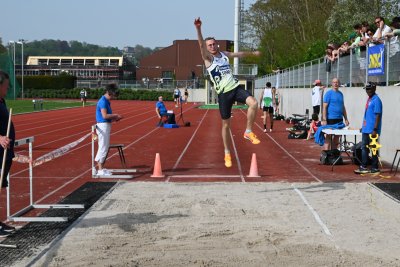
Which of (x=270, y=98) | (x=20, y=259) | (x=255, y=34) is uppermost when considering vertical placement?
(x=255, y=34)

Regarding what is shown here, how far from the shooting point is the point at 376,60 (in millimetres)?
14305

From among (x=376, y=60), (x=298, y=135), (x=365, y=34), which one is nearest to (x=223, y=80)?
(x=376, y=60)

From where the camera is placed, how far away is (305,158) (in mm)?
→ 14484

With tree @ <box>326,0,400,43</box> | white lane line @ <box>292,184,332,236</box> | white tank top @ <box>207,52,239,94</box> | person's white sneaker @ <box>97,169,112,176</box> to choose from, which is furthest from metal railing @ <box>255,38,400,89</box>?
person's white sneaker @ <box>97,169,112,176</box>

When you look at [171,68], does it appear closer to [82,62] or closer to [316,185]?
[82,62]

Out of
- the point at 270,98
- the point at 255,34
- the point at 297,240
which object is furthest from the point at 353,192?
the point at 255,34

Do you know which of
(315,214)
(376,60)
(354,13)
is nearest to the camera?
(315,214)

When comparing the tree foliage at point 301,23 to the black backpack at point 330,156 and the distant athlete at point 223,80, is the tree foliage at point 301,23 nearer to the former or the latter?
the black backpack at point 330,156

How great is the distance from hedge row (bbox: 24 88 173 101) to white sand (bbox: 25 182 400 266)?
65.7 meters

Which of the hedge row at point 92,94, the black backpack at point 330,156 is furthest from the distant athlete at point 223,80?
the hedge row at point 92,94

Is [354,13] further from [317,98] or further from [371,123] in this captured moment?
[371,123]

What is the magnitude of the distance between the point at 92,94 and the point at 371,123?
233 ft

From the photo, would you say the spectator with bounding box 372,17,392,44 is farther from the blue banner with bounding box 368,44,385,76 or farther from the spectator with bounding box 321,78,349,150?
the spectator with bounding box 321,78,349,150

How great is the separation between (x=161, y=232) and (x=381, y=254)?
2541mm
